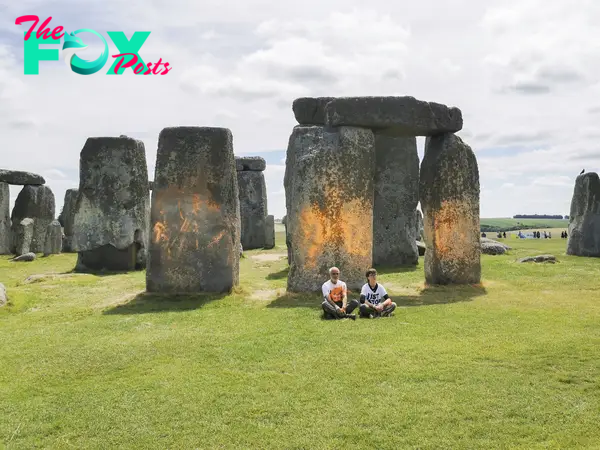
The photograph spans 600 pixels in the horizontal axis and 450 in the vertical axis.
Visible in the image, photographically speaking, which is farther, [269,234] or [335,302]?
[269,234]

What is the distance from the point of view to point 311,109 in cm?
1280

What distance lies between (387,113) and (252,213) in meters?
15.6

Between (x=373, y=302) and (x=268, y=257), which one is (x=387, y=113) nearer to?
(x=373, y=302)

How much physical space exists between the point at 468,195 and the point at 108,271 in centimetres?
1025

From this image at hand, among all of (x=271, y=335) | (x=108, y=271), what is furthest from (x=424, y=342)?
(x=108, y=271)

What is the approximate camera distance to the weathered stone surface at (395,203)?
1783 centimetres

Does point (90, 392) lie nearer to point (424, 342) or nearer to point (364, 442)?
point (364, 442)

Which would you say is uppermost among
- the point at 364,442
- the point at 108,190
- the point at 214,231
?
the point at 108,190

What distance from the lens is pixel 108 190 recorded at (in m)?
17.1

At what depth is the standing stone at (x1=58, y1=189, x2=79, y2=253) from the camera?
82.4ft

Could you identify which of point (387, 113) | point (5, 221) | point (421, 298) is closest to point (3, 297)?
point (421, 298)

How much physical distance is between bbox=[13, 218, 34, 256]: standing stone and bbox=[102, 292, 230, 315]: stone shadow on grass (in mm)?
13483

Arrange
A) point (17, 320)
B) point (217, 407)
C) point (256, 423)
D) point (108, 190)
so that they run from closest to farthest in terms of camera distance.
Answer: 1. point (256, 423)
2. point (217, 407)
3. point (17, 320)
4. point (108, 190)

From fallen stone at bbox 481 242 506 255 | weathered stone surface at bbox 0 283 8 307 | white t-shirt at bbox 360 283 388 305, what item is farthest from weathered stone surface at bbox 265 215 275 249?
white t-shirt at bbox 360 283 388 305
